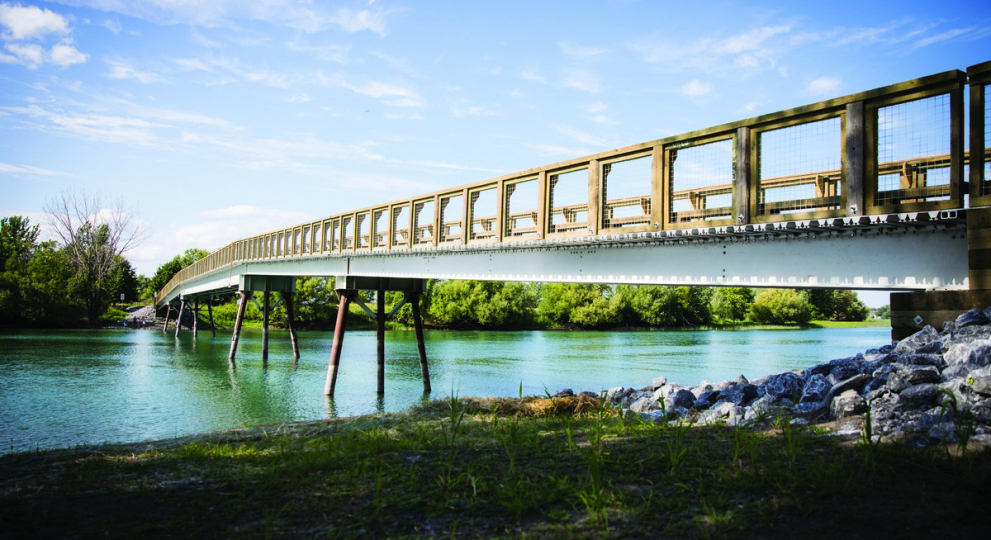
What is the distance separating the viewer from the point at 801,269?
10.8 m

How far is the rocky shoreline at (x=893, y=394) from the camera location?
5930 millimetres

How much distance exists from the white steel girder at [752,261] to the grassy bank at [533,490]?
14.6 feet

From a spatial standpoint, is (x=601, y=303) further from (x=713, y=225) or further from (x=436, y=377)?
(x=713, y=225)

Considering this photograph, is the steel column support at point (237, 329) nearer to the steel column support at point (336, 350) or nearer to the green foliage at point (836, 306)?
the steel column support at point (336, 350)

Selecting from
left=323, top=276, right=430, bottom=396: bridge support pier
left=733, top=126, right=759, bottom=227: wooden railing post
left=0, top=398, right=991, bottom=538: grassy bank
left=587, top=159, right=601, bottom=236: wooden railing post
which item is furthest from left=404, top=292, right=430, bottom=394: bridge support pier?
left=0, top=398, right=991, bottom=538: grassy bank

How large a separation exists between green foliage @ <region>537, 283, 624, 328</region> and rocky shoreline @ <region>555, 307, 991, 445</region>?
6864cm

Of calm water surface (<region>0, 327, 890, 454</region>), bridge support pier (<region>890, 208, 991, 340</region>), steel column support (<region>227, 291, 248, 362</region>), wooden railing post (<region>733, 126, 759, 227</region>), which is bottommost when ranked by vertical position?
calm water surface (<region>0, 327, 890, 454</region>)

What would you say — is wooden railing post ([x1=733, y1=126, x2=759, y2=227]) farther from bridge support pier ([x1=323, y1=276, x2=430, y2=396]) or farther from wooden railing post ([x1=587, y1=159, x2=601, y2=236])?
bridge support pier ([x1=323, y1=276, x2=430, y2=396])

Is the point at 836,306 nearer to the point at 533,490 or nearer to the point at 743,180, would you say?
the point at 743,180

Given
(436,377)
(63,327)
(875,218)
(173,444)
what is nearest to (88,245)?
(63,327)

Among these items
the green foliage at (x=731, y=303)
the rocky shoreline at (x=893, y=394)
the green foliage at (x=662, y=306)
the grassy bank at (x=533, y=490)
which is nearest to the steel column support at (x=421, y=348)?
the rocky shoreline at (x=893, y=394)

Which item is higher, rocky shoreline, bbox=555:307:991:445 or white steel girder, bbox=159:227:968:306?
white steel girder, bbox=159:227:968:306

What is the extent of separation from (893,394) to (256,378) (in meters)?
25.9

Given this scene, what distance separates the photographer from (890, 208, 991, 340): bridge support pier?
8422 millimetres
